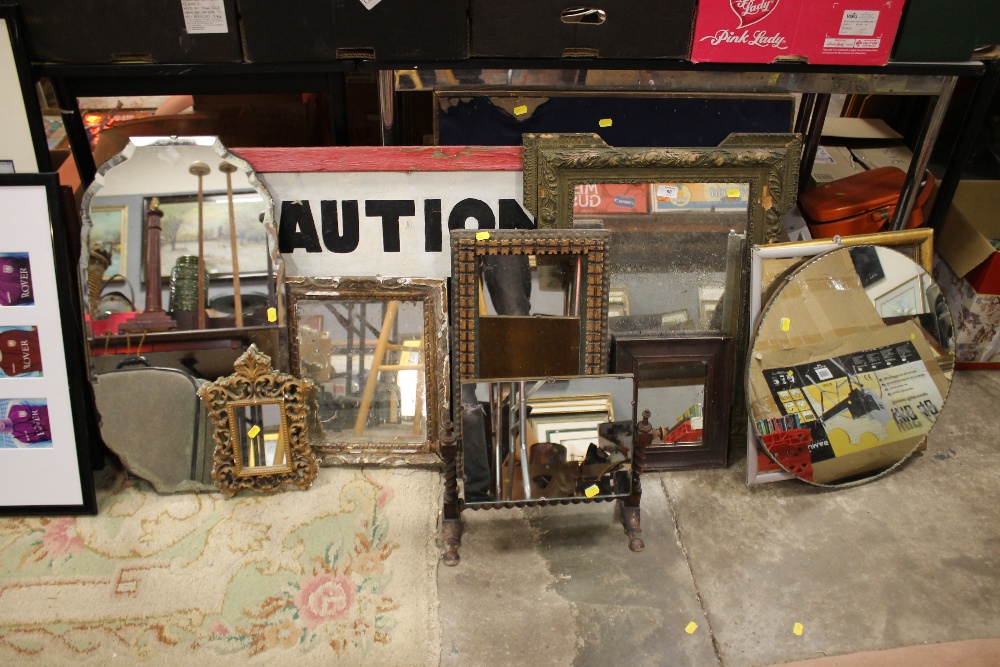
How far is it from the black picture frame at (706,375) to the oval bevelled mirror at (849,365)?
0.14m

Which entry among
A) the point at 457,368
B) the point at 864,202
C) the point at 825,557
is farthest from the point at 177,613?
the point at 864,202

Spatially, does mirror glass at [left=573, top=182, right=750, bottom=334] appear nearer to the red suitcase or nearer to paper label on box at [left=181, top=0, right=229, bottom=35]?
the red suitcase

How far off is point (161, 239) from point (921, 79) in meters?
2.36

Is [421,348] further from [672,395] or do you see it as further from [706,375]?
[706,375]

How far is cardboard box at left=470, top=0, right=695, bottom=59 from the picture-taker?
6.64 ft

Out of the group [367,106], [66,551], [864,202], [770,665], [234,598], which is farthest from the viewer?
[367,106]

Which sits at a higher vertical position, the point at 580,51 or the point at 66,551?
the point at 580,51

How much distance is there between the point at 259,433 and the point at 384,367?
1.42ft

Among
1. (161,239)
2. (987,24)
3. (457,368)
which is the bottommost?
(457,368)

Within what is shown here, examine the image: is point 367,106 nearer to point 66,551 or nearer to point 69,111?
point 69,111

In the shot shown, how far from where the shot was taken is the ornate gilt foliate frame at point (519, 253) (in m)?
2.22

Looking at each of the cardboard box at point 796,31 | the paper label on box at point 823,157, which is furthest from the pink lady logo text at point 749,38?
the paper label on box at point 823,157

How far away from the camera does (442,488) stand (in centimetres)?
240

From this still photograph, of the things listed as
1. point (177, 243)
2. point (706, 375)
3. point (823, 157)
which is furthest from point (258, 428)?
point (823, 157)
